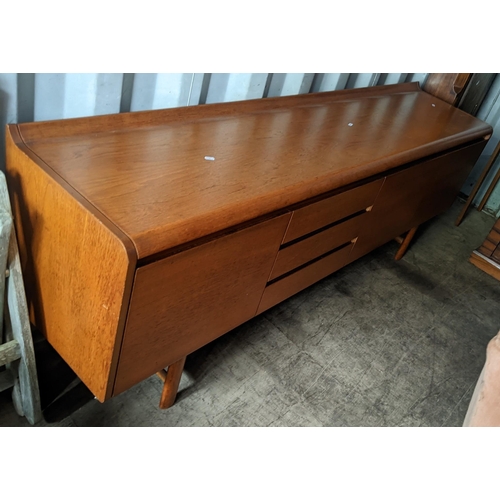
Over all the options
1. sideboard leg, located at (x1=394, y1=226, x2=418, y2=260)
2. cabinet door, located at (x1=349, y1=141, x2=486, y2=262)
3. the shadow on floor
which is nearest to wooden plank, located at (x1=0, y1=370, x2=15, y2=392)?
the shadow on floor

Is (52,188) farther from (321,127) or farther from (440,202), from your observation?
(440,202)

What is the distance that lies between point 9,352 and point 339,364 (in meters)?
1.16

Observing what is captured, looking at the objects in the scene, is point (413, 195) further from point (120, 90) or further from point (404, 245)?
point (120, 90)

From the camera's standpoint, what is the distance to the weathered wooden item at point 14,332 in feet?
3.70

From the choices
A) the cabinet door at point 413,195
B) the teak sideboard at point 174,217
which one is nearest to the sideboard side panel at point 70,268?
the teak sideboard at point 174,217

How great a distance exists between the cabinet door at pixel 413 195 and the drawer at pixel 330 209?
10cm

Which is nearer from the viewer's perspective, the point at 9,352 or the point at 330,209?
the point at 9,352

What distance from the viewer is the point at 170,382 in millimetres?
1489

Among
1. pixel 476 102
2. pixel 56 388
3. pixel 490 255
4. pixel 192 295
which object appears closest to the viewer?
pixel 192 295

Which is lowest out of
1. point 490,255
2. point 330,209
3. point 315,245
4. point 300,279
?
point 490,255

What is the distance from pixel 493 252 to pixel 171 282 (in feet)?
7.26

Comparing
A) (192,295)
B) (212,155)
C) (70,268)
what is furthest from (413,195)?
(70,268)

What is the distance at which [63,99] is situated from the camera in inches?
54.3
